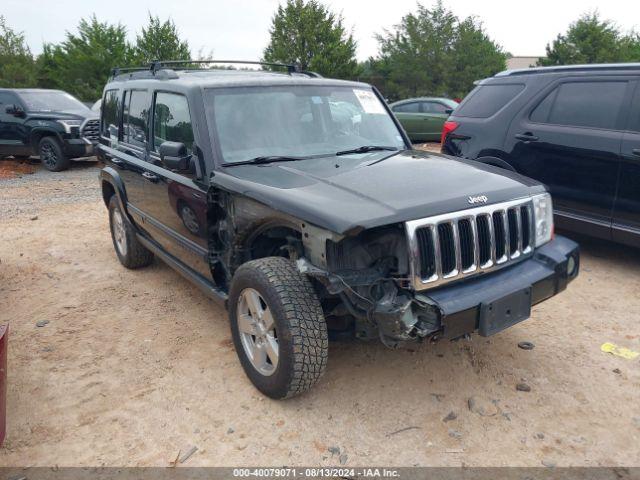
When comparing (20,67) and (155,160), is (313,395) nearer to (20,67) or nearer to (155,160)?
(155,160)

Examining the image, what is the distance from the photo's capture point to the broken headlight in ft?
10.4

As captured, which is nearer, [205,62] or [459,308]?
[459,308]

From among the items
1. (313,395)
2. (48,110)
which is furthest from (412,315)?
(48,110)

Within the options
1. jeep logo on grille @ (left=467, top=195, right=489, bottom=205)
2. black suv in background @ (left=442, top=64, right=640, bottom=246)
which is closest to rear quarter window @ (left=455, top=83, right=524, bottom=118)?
black suv in background @ (left=442, top=64, right=640, bottom=246)

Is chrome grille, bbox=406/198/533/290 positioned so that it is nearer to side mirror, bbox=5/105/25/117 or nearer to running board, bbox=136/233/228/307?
running board, bbox=136/233/228/307

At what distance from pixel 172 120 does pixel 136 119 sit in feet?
2.76

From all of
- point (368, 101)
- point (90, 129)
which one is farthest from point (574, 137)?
point (90, 129)

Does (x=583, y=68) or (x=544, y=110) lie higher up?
(x=583, y=68)

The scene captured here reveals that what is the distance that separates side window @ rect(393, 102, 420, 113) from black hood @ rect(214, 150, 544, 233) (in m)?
12.6

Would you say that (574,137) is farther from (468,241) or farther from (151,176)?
(151,176)

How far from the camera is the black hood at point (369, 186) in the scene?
8.53 feet

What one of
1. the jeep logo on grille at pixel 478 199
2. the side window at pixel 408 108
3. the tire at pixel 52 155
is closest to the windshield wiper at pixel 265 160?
the jeep logo on grille at pixel 478 199

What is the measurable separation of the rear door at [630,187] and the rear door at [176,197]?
3.61m

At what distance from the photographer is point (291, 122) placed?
3730 millimetres
